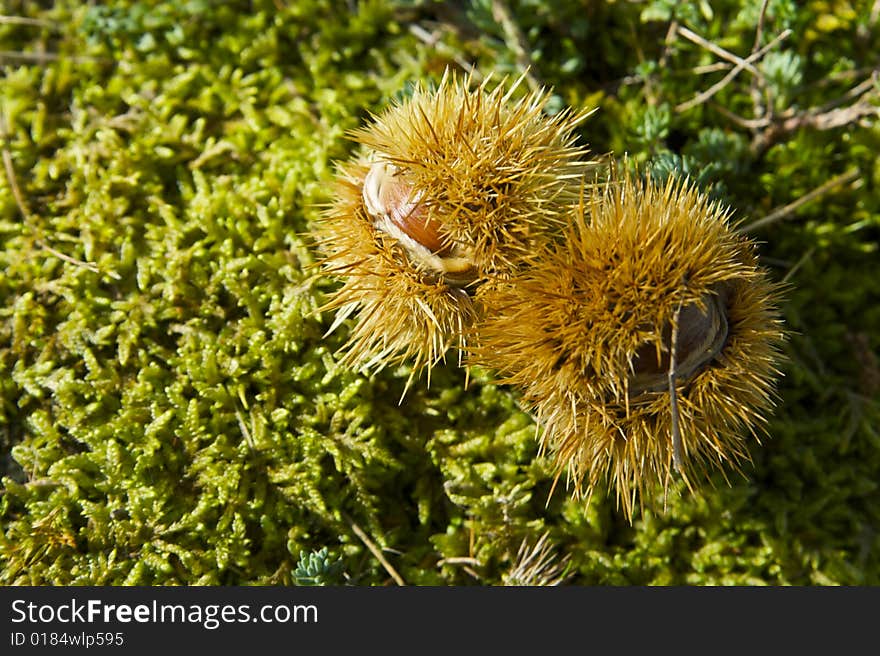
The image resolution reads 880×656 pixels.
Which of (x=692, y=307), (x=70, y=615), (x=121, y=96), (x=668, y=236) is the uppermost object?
(x=121, y=96)

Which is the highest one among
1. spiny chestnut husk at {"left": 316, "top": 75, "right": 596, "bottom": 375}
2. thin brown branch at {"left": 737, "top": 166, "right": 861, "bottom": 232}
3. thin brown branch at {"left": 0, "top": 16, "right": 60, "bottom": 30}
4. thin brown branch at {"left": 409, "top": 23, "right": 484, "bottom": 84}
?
thin brown branch at {"left": 0, "top": 16, "right": 60, "bottom": 30}

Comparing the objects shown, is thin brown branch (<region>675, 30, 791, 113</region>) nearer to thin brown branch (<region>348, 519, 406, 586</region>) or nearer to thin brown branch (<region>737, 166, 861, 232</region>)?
thin brown branch (<region>737, 166, 861, 232</region>)

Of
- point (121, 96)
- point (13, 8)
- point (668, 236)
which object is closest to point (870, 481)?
point (668, 236)

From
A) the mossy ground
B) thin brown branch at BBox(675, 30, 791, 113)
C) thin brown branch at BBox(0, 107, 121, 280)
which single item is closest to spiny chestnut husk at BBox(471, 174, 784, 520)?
the mossy ground

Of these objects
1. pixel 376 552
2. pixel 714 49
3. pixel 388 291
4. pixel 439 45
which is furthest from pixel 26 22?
pixel 714 49

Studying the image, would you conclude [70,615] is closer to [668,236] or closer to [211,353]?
[211,353]

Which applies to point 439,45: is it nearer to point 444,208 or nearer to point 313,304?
point 313,304
